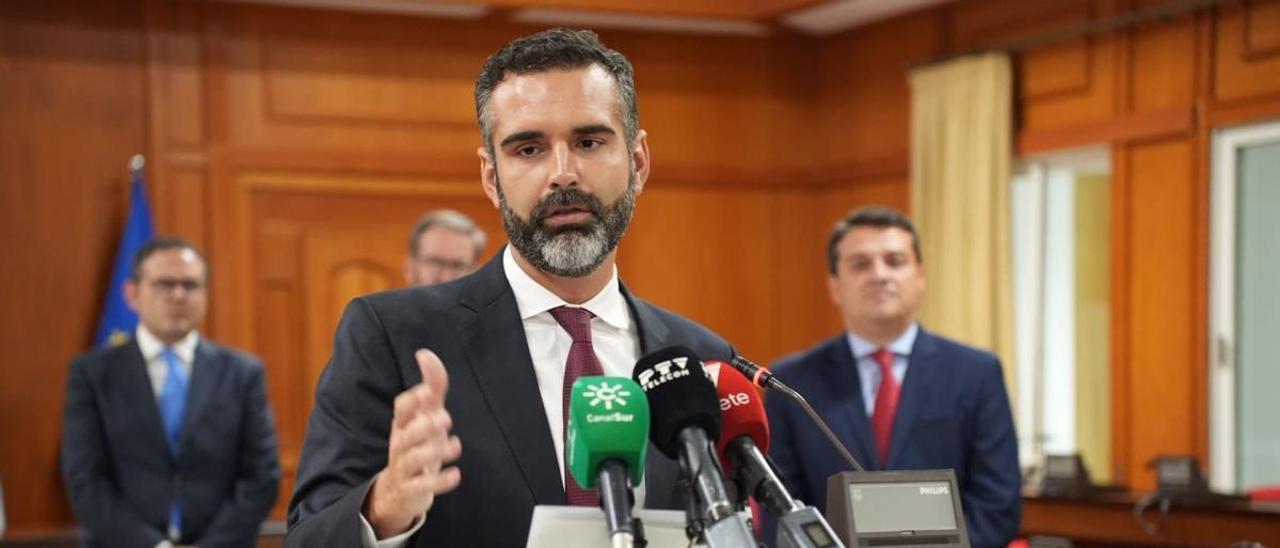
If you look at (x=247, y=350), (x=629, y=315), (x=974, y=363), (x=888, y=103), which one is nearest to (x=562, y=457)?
(x=629, y=315)

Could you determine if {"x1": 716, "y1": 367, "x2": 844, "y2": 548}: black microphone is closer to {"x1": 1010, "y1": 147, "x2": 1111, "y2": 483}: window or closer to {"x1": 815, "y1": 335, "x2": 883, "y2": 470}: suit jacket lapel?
{"x1": 815, "y1": 335, "x2": 883, "y2": 470}: suit jacket lapel

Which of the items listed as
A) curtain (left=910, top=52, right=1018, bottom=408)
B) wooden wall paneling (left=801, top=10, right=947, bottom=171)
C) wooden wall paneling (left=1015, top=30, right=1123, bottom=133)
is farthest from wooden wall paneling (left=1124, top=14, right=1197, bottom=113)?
wooden wall paneling (left=801, top=10, right=947, bottom=171)

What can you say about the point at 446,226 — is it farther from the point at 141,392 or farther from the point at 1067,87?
the point at 1067,87

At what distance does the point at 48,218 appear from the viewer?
300 inches

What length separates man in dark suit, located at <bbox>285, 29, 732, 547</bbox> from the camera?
187 cm

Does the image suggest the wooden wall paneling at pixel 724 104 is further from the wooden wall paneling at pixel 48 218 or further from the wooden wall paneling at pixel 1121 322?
the wooden wall paneling at pixel 48 218

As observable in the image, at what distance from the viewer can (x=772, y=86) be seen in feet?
30.1

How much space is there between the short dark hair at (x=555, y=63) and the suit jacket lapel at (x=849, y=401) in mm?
1996

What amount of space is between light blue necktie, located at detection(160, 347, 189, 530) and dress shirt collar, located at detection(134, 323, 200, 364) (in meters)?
0.02

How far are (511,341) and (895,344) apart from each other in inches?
91.8

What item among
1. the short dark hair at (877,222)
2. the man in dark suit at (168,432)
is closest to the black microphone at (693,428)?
the short dark hair at (877,222)

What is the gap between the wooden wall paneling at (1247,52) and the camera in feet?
21.1

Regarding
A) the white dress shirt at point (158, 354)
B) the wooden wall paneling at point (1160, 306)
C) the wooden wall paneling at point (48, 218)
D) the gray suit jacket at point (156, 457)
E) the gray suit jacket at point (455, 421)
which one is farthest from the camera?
the wooden wall paneling at point (48, 218)

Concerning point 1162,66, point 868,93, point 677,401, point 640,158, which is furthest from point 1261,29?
point 677,401
